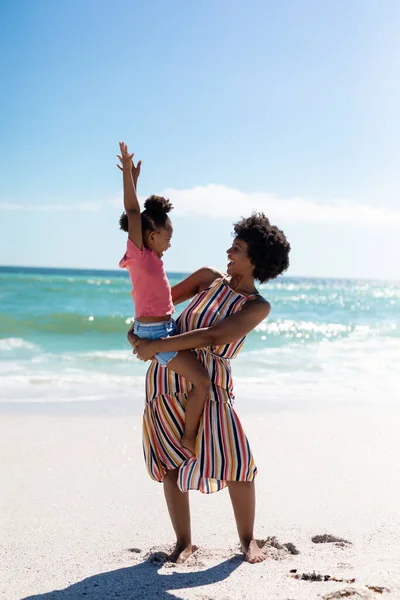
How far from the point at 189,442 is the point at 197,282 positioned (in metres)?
0.84

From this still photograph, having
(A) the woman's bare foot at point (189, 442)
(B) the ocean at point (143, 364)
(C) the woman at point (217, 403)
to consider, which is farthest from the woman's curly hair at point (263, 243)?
(B) the ocean at point (143, 364)

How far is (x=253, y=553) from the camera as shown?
327 cm

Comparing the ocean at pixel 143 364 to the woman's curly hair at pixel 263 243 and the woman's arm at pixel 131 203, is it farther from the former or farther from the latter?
the woman's arm at pixel 131 203

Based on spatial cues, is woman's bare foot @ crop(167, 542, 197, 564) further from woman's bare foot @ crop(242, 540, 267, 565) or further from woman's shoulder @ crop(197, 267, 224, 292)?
woman's shoulder @ crop(197, 267, 224, 292)

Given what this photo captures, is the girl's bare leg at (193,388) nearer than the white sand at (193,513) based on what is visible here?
No

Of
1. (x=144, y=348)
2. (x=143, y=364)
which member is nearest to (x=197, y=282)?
(x=144, y=348)

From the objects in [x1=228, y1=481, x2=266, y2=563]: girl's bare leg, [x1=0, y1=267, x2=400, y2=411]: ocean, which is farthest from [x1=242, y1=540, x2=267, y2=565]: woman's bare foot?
[x1=0, y1=267, x2=400, y2=411]: ocean

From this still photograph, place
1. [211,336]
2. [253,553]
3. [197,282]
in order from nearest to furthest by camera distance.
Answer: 1. [211,336]
2. [253,553]
3. [197,282]

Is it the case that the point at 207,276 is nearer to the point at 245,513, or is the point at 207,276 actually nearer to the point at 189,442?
the point at 189,442

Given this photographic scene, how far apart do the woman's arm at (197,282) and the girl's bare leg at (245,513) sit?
1007 mm

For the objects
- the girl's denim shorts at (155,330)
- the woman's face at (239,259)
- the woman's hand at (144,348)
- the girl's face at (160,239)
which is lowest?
the woman's hand at (144,348)

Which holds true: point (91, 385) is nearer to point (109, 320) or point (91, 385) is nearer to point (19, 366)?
A: point (19, 366)

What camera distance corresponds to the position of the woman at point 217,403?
125 inches

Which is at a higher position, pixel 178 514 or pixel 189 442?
pixel 189 442
